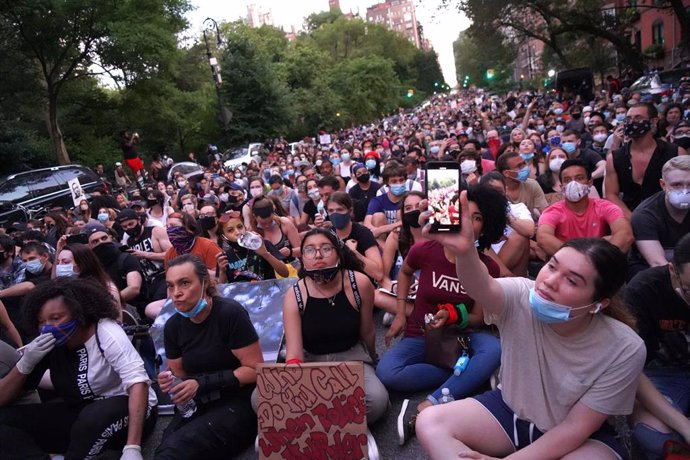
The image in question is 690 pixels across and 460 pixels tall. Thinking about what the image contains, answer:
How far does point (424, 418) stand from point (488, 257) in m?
1.53

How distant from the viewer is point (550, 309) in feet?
7.51

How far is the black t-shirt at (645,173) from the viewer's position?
15.8 ft

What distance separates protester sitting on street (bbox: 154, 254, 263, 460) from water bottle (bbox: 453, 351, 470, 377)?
1.35 m

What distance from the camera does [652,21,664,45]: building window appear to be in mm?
36309

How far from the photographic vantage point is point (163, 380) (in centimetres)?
323

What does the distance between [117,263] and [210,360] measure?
8.58ft

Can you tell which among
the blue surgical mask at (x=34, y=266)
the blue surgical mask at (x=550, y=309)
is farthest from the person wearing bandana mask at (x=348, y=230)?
the blue surgical mask at (x=34, y=266)

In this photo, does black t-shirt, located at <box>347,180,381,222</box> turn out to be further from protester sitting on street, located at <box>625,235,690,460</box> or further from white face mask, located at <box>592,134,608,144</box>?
protester sitting on street, located at <box>625,235,690,460</box>

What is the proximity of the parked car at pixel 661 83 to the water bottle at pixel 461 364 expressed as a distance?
16.9m

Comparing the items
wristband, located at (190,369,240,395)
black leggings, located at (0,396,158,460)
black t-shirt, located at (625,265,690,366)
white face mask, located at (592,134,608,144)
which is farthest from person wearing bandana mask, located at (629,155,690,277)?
white face mask, located at (592,134,608,144)

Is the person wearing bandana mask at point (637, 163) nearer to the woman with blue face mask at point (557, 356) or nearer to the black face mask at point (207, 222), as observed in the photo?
the woman with blue face mask at point (557, 356)

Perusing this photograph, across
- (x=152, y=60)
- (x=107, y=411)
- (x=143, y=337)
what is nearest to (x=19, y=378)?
(x=107, y=411)

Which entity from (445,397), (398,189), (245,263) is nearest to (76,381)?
(245,263)

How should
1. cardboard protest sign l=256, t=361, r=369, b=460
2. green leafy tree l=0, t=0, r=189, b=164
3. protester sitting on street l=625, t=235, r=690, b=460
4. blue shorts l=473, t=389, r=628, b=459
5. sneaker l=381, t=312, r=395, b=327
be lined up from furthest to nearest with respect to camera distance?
1. green leafy tree l=0, t=0, r=189, b=164
2. sneaker l=381, t=312, r=395, b=327
3. cardboard protest sign l=256, t=361, r=369, b=460
4. protester sitting on street l=625, t=235, r=690, b=460
5. blue shorts l=473, t=389, r=628, b=459
